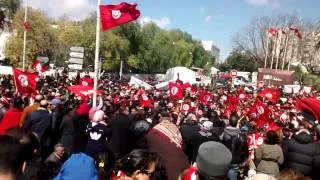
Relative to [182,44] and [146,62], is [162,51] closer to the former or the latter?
[146,62]

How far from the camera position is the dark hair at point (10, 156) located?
286cm

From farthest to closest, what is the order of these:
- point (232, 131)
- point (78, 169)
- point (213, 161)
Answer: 1. point (232, 131)
2. point (78, 169)
3. point (213, 161)

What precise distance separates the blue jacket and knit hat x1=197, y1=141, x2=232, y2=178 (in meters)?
1.47

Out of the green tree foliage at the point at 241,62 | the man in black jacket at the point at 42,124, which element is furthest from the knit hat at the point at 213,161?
the green tree foliage at the point at 241,62

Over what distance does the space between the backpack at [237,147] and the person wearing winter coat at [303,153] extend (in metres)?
1.00

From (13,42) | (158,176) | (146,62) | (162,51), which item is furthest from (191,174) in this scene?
(162,51)

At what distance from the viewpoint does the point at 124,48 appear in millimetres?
66938

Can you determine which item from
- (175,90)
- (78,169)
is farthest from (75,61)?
(78,169)

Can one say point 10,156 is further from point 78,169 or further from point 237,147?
point 237,147

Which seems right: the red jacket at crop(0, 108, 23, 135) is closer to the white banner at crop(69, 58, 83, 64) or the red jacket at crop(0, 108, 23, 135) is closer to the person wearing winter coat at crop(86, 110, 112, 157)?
the person wearing winter coat at crop(86, 110, 112, 157)

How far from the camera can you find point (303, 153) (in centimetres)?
815

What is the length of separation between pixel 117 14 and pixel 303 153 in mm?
6917

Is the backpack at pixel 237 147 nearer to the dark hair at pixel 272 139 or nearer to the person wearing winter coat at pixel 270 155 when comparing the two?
the person wearing winter coat at pixel 270 155

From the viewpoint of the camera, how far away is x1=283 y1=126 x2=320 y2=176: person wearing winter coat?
8117mm
